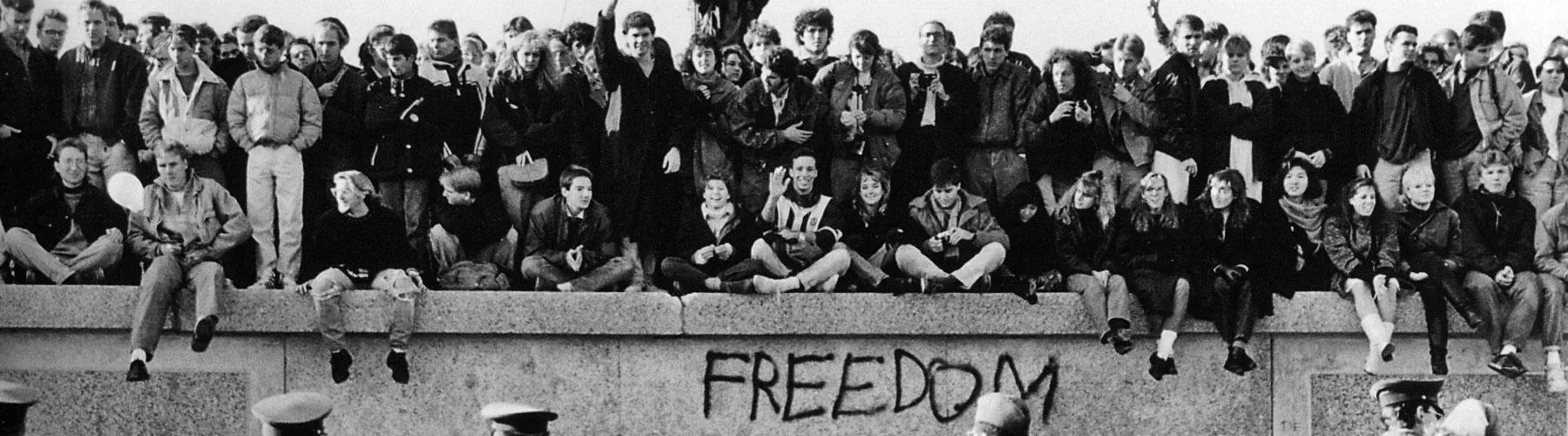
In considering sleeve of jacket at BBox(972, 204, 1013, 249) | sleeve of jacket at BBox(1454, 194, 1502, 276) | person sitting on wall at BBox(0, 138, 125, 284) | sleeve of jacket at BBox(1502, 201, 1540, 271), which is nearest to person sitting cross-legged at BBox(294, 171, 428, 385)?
person sitting on wall at BBox(0, 138, 125, 284)

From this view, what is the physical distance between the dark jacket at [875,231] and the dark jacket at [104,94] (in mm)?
→ 4231

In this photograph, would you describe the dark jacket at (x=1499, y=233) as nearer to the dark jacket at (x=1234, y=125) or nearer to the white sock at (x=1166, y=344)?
the dark jacket at (x=1234, y=125)

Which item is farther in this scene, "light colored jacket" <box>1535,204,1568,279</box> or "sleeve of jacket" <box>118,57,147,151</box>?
"light colored jacket" <box>1535,204,1568,279</box>

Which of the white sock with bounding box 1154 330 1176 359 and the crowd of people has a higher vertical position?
the crowd of people

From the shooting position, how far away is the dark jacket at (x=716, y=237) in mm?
13898

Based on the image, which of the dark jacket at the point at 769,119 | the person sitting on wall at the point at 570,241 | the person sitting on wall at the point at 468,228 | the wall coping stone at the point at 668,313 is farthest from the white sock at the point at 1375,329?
the person sitting on wall at the point at 468,228

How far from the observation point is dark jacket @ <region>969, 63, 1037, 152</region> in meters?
14.6

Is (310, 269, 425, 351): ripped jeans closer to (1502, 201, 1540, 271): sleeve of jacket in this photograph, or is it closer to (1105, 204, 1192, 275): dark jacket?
(1105, 204, 1192, 275): dark jacket

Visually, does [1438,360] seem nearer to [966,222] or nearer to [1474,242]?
[1474,242]

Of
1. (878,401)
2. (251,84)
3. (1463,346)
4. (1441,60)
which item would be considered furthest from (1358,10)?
(251,84)

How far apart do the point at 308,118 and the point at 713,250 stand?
8.31 ft

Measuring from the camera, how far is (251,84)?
46.1 feet

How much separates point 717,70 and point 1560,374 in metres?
5.47

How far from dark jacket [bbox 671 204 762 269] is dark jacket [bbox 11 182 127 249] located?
10.8 ft
